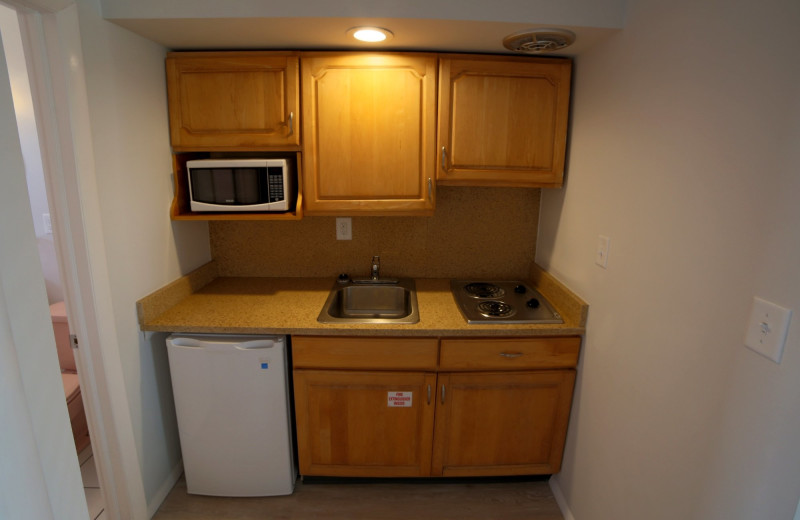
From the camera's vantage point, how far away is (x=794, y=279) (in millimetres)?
783

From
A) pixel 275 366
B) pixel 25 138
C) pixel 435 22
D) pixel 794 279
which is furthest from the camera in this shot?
pixel 25 138

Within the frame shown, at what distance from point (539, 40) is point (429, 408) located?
1566 mm

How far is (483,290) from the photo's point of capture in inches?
81.1

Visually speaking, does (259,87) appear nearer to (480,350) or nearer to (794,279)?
(480,350)

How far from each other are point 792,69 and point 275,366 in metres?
1.78

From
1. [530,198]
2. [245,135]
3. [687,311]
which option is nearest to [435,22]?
[245,135]

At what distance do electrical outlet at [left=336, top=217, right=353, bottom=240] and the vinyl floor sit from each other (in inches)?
49.1

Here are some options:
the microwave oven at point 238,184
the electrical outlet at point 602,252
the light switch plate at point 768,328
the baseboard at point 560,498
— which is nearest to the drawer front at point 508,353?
the electrical outlet at point 602,252

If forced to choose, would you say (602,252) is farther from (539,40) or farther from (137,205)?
(137,205)

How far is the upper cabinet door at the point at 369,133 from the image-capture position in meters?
1.70

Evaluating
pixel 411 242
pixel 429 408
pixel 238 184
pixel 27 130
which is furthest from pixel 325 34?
pixel 27 130

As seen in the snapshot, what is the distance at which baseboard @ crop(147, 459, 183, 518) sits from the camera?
67.7 inches

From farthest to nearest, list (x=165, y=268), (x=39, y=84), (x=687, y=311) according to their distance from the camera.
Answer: (x=165, y=268) → (x=39, y=84) → (x=687, y=311)

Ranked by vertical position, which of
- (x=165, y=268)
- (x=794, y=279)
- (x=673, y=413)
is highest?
(x=794, y=279)
